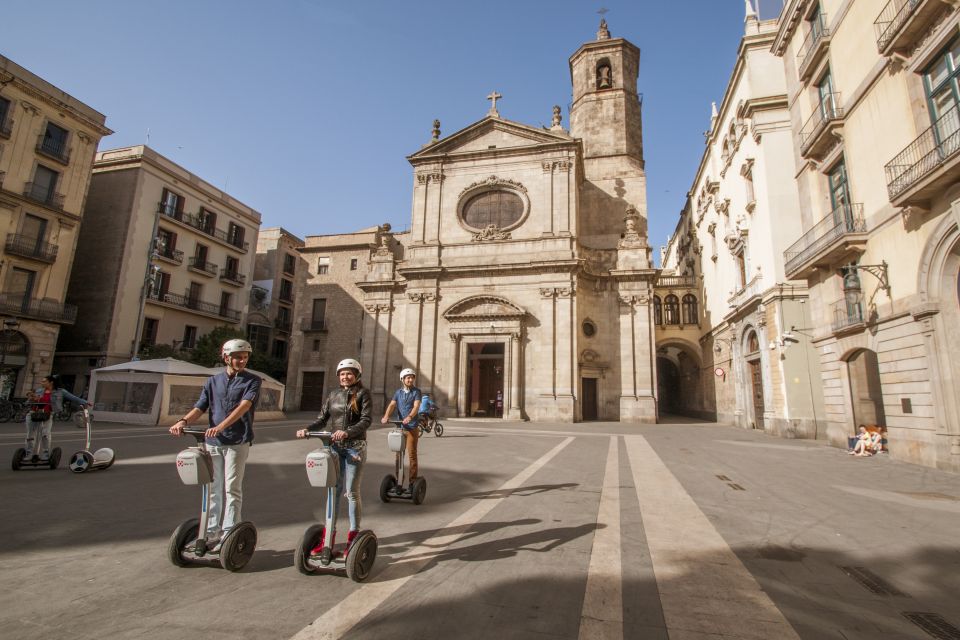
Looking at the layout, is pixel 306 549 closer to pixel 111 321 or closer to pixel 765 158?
pixel 765 158

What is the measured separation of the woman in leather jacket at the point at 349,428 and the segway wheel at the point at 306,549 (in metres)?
0.08

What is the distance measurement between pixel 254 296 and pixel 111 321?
11.8m

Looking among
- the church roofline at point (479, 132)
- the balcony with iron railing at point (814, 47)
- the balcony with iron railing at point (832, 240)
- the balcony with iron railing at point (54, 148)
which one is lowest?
the balcony with iron railing at point (832, 240)

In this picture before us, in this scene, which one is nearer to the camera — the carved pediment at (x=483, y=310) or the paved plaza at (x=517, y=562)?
the paved plaza at (x=517, y=562)

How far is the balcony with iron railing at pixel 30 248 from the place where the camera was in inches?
810

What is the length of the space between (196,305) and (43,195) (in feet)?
29.6


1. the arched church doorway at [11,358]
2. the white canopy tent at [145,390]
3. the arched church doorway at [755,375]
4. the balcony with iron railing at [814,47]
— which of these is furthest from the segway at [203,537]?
the arched church doorway at [11,358]

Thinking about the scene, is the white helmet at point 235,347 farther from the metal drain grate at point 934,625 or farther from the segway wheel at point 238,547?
the metal drain grate at point 934,625

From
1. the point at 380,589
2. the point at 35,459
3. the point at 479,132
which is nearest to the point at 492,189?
the point at 479,132

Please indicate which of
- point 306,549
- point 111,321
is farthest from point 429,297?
point 306,549

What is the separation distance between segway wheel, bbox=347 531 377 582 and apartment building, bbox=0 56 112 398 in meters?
24.8

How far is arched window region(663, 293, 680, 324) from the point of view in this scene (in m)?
30.8

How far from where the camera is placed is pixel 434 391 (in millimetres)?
24391

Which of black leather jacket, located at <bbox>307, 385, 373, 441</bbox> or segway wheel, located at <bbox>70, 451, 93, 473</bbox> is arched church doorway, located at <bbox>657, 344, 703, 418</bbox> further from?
segway wheel, located at <bbox>70, 451, 93, 473</bbox>
